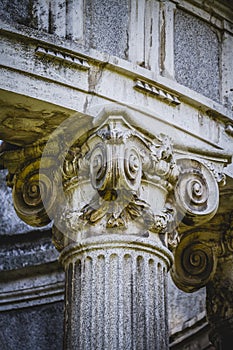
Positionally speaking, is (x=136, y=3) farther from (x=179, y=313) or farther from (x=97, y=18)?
(x=179, y=313)

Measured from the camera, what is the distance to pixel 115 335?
11922mm

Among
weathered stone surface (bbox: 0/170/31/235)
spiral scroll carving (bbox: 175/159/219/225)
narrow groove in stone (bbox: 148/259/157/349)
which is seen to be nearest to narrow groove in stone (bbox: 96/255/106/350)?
narrow groove in stone (bbox: 148/259/157/349)

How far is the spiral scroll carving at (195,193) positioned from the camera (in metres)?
13.1

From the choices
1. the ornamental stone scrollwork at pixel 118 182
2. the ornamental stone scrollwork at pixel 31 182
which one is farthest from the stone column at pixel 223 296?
the ornamental stone scrollwork at pixel 31 182

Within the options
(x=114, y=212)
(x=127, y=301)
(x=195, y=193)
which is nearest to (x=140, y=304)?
(x=127, y=301)

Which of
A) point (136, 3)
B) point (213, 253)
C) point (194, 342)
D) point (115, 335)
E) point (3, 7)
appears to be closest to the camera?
point (115, 335)

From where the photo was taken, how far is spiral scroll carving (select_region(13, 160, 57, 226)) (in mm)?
13203

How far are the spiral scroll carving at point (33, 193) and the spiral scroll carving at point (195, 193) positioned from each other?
1333mm

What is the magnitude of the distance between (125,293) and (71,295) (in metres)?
0.61

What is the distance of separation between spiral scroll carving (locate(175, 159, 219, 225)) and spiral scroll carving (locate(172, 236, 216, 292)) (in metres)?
1.95

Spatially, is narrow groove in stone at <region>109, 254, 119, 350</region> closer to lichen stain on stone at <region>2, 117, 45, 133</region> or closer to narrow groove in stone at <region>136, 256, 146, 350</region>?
narrow groove in stone at <region>136, 256, 146, 350</region>

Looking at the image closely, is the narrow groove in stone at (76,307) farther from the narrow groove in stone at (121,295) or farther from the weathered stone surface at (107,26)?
the weathered stone surface at (107,26)

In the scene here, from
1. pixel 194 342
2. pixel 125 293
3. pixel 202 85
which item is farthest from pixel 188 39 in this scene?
pixel 194 342

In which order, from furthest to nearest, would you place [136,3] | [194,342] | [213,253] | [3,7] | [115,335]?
[194,342] → [213,253] → [136,3] → [3,7] → [115,335]
